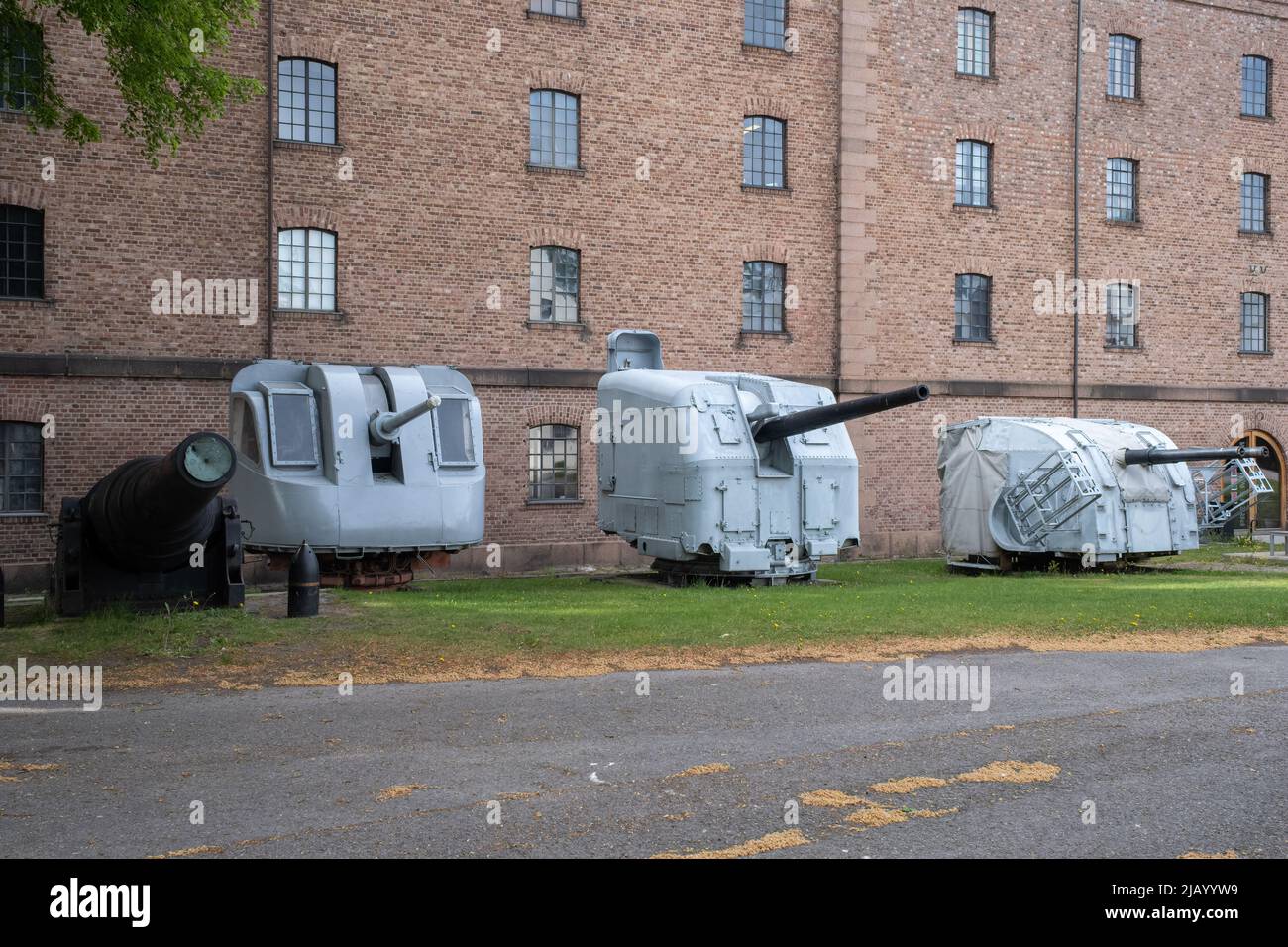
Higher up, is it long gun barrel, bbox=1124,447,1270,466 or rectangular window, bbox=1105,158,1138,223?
rectangular window, bbox=1105,158,1138,223

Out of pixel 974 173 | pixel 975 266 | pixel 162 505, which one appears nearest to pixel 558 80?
pixel 974 173

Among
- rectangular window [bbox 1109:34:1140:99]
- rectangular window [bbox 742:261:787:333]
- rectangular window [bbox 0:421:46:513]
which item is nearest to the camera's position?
rectangular window [bbox 0:421:46:513]

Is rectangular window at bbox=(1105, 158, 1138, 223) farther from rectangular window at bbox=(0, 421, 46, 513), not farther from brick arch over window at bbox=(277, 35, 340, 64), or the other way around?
rectangular window at bbox=(0, 421, 46, 513)

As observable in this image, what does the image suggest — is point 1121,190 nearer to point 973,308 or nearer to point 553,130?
point 973,308

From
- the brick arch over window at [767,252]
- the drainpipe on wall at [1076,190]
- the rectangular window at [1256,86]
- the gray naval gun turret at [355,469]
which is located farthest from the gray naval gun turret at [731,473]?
the rectangular window at [1256,86]

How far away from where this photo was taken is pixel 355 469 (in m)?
16.3

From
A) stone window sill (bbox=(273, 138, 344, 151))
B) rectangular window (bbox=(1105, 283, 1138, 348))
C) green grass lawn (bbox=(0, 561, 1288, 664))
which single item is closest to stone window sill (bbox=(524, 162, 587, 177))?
stone window sill (bbox=(273, 138, 344, 151))

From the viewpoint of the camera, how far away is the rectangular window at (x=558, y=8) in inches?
905

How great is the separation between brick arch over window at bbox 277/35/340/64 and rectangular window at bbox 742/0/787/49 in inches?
299

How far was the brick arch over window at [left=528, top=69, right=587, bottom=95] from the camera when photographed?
2286 cm

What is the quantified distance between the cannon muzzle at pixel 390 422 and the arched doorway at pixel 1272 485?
804 inches

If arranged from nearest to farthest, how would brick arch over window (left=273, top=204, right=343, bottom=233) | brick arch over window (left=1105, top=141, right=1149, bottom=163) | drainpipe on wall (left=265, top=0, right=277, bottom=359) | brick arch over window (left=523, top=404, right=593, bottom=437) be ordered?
drainpipe on wall (left=265, top=0, right=277, bottom=359) → brick arch over window (left=273, top=204, right=343, bottom=233) → brick arch over window (left=523, top=404, right=593, bottom=437) → brick arch over window (left=1105, top=141, right=1149, bottom=163)

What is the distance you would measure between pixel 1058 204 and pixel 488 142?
12108 millimetres

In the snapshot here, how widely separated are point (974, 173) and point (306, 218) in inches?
524
